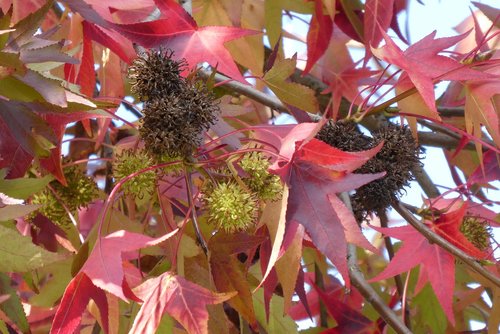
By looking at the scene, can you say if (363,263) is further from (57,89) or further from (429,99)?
(57,89)

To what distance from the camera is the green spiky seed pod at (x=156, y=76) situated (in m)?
0.97

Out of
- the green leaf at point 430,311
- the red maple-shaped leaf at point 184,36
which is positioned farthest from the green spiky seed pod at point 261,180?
the green leaf at point 430,311

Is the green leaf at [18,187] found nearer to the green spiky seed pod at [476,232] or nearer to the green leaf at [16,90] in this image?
the green leaf at [16,90]

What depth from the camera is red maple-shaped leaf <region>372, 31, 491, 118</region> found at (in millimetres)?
950

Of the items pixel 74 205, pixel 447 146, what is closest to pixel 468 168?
pixel 447 146

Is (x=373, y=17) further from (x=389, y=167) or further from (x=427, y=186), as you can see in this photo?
(x=427, y=186)

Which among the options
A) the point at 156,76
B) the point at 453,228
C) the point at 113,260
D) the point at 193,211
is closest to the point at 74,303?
the point at 113,260

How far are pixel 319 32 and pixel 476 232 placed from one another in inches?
15.0

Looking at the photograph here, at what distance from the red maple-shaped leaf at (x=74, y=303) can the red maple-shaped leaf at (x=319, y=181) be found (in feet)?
0.70

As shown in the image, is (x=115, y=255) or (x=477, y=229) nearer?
(x=115, y=255)

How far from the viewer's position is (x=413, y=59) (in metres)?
0.98

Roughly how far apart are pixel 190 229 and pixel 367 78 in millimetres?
370

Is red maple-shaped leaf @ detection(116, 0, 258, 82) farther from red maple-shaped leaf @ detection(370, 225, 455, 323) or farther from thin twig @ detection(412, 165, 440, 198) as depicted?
thin twig @ detection(412, 165, 440, 198)

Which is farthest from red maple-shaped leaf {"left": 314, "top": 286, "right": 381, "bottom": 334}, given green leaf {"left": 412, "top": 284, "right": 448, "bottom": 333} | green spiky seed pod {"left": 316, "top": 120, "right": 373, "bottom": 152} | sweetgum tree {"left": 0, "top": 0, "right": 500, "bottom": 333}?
green spiky seed pod {"left": 316, "top": 120, "right": 373, "bottom": 152}
